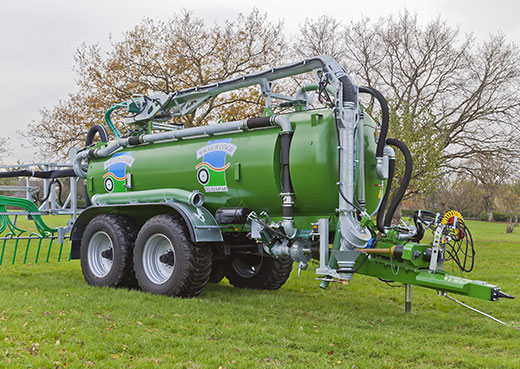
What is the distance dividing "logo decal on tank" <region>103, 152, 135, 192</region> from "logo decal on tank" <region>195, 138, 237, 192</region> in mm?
1615

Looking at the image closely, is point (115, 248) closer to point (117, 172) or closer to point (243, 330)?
point (117, 172)

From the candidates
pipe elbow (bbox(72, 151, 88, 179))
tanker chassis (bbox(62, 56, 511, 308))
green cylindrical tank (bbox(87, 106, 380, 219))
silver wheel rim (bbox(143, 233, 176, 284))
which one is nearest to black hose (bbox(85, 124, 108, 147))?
pipe elbow (bbox(72, 151, 88, 179))

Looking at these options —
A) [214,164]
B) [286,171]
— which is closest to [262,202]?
[286,171]

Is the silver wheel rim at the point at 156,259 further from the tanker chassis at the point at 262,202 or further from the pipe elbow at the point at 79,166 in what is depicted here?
the pipe elbow at the point at 79,166

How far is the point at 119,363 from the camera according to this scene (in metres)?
5.07

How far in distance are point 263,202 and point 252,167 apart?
0.51 metres

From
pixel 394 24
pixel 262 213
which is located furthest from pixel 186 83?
pixel 262 213

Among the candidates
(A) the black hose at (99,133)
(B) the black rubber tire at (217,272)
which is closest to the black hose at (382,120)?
(B) the black rubber tire at (217,272)

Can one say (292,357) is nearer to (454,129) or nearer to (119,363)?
(119,363)

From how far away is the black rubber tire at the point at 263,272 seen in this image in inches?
378

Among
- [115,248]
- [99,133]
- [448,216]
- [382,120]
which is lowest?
[115,248]

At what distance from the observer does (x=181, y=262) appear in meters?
8.02

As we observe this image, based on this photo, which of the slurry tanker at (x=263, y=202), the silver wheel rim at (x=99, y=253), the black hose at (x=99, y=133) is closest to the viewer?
the slurry tanker at (x=263, y=202)

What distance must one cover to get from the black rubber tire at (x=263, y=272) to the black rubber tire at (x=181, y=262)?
160 centimetres
